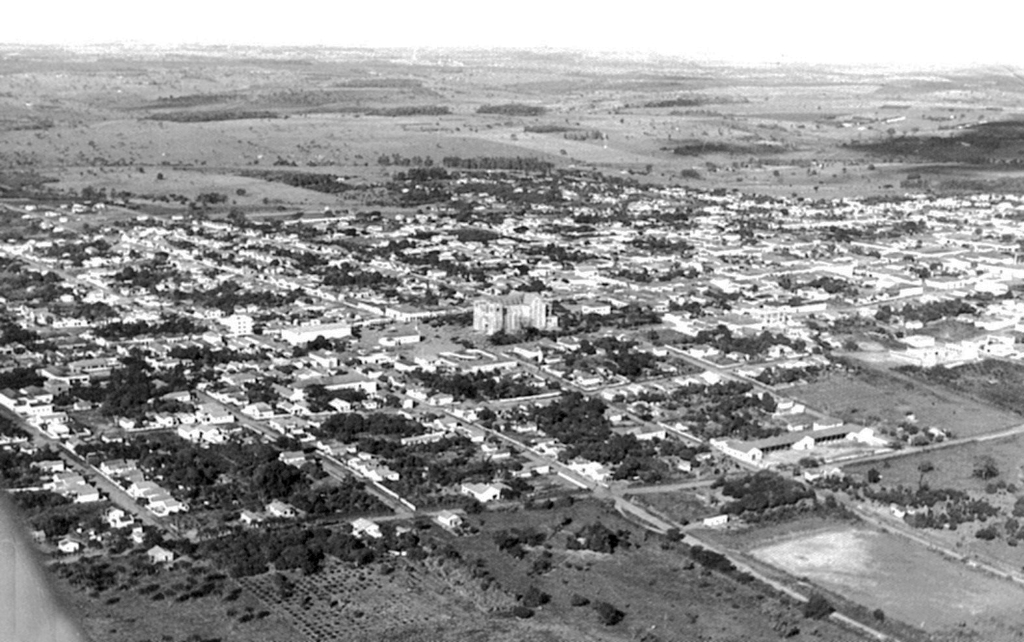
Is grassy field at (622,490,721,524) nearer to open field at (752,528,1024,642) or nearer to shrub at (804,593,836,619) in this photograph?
open field at (752,528,1024,642)

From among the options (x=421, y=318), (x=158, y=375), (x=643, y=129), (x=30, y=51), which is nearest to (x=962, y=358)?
(x=421, y=318)

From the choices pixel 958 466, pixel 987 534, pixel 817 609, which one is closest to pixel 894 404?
pixel 958 466

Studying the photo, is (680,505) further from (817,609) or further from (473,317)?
(473,317)

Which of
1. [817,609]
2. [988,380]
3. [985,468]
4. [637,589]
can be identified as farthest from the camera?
[988,380]

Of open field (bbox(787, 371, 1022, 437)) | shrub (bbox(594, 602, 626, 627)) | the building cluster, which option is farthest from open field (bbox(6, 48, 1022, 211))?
shrub (bbox(594, 602, 626, 627))

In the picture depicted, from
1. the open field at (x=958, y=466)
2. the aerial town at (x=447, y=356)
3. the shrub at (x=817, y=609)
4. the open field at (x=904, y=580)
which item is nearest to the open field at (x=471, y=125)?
the aerial town at (x=447, y=356)

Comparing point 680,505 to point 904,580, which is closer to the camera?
point 904,580
